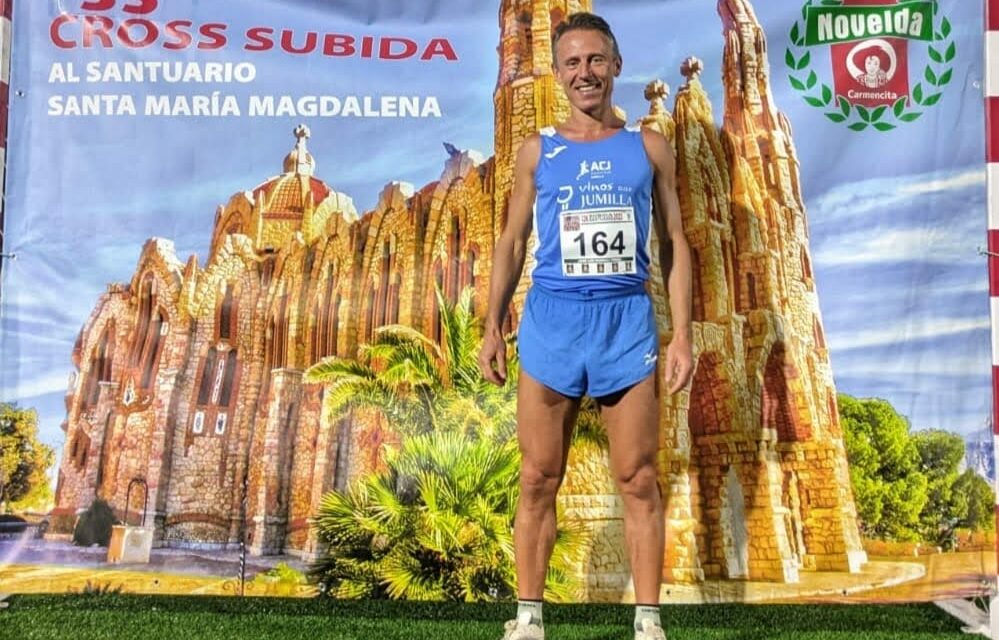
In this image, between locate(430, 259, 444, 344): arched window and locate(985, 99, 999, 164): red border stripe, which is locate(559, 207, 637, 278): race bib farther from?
locate(985, 99, 999, 164): red border stripe

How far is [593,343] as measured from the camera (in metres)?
2.95

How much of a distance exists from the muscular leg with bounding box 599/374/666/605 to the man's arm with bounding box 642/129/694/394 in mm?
117

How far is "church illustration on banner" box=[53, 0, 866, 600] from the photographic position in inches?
173

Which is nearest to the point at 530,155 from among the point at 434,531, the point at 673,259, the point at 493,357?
the point at 673,259

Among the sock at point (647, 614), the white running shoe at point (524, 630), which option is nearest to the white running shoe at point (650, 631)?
the sock at point (647, 614)

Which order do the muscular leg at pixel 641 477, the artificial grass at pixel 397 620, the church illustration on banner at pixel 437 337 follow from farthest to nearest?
the church illustration on banner at pixel 437 337 → the artificial grass at pixel 397 620 → the muscular leg at pixel 641 477

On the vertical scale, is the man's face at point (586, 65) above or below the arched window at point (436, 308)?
above

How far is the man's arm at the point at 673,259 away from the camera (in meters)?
3.01

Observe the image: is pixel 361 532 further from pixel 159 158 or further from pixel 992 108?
pixel 992 108

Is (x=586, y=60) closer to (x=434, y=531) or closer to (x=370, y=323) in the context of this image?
(x=370, y=323)

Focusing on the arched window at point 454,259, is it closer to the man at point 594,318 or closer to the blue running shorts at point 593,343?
the man at point 594,318

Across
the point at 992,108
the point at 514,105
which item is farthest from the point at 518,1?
the point at 992,108

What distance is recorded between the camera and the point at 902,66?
169 inches

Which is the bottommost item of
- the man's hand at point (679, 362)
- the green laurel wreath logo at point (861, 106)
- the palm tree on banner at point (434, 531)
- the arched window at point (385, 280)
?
the palm tree on banner at point (434, 531)
